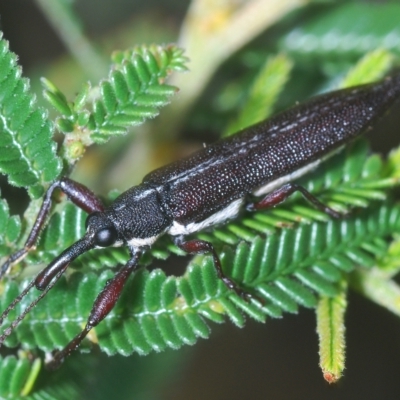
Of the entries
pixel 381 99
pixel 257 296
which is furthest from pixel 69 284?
pixel 381 99

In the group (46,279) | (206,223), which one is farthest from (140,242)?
(46,279)

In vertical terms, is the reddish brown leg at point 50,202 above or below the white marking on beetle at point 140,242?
above

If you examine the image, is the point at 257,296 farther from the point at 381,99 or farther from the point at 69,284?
the point at 381,99

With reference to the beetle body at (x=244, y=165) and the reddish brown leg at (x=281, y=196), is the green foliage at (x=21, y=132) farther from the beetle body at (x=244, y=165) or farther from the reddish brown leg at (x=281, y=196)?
the reddish brown leg at (x=281, y=196)

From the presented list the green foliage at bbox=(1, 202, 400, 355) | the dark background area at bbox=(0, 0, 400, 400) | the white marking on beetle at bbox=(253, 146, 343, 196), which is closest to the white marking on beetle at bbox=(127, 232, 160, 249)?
the green foliage at bbox=(1, 202, 400, 355)

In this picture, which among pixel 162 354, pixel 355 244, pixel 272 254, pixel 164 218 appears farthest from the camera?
pixel 162 354

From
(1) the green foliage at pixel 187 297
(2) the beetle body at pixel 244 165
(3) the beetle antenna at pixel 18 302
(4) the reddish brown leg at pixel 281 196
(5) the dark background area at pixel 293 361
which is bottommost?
(5) the dark background area at pixel 293 361

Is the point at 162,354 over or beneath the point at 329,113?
beneath

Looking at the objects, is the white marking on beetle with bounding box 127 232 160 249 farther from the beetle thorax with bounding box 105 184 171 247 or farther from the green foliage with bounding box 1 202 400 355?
the green foliage with bounding box 1 202 400 355

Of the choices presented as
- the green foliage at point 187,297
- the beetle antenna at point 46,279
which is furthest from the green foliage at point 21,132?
the green foliage at point 187,297
